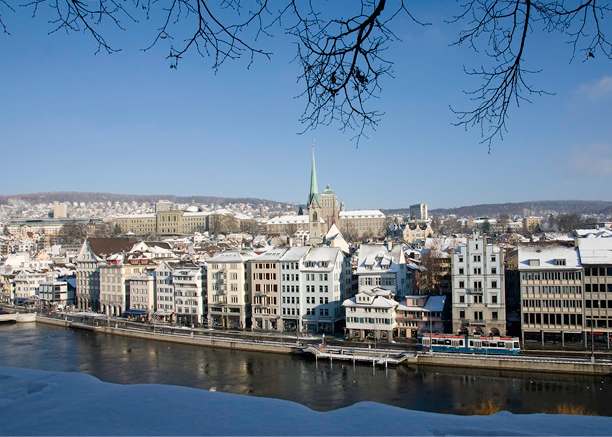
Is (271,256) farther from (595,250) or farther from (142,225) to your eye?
(142,225)

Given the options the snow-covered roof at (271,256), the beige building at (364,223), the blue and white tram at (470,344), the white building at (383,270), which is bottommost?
the blue and white tram at (470,344)

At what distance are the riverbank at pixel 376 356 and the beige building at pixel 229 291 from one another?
8.63 feet

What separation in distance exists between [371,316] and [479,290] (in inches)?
237

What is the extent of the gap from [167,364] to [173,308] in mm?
14347

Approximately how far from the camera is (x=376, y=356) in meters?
25.8

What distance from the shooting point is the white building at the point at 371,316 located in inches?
1145

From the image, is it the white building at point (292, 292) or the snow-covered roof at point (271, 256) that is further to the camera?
the snow-covered roof at point (271, 256)

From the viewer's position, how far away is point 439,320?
28.7m

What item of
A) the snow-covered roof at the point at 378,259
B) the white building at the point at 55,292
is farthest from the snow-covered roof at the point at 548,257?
the white building at the point at 55,292

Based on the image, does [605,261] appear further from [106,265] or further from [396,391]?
[106,265]

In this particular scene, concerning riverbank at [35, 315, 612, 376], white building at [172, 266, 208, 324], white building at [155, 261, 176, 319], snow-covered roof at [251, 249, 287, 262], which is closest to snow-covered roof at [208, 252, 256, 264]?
snow-covered roof at [251, 249, 287, 262]

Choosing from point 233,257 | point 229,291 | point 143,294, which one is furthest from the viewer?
point 143,294

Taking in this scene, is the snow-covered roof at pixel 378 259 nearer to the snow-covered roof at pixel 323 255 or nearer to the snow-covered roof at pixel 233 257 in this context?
the snow-covered roof at pixel 323 255

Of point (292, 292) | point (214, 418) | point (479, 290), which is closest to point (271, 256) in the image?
point (292, 292)
